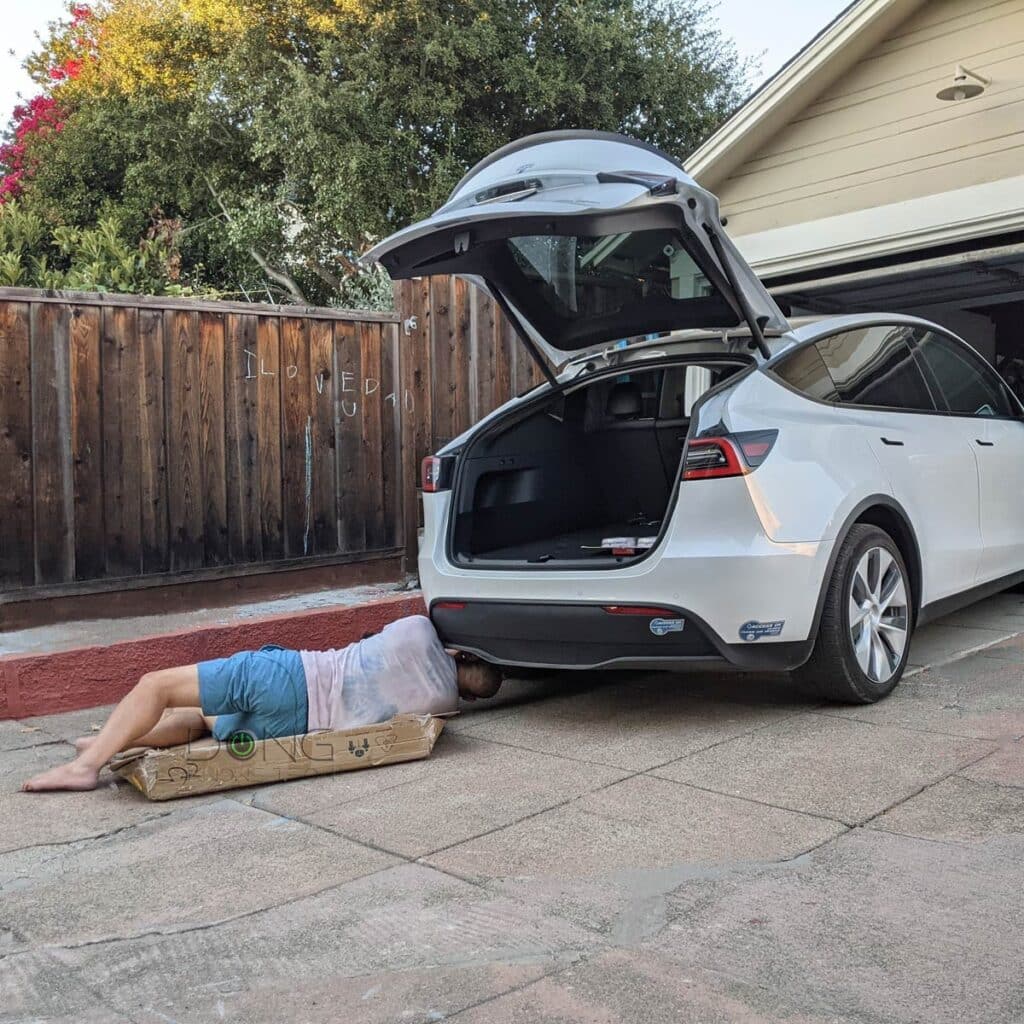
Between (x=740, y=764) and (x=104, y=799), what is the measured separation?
2323 millimetres

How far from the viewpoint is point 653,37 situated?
1961cm

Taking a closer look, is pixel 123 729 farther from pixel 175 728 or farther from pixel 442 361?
pixel 442 361

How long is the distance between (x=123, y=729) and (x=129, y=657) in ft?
5.01

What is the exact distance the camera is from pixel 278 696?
4.17m

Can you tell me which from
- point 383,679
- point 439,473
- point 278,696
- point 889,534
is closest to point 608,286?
point 439,473

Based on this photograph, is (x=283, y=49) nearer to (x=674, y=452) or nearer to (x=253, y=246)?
(x=253, y=246)

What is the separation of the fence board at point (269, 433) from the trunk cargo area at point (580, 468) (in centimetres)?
216

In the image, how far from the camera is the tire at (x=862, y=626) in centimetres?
438

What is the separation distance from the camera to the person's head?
4.72 m

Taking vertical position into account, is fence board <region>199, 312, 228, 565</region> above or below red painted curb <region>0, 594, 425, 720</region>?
above

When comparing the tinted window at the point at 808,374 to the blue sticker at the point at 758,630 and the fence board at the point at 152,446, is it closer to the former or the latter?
the blue sticker at the point at 758,630

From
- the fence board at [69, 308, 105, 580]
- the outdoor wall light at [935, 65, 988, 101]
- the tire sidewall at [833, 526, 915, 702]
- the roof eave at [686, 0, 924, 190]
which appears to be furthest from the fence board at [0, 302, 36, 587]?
the outdoor wall light at [935, 65, 988, 101]

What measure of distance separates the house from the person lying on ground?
541cm

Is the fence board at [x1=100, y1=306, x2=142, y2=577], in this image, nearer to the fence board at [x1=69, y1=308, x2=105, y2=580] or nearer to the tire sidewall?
the fence board at [x1=69, y1=308, x2=105, y2=580]
